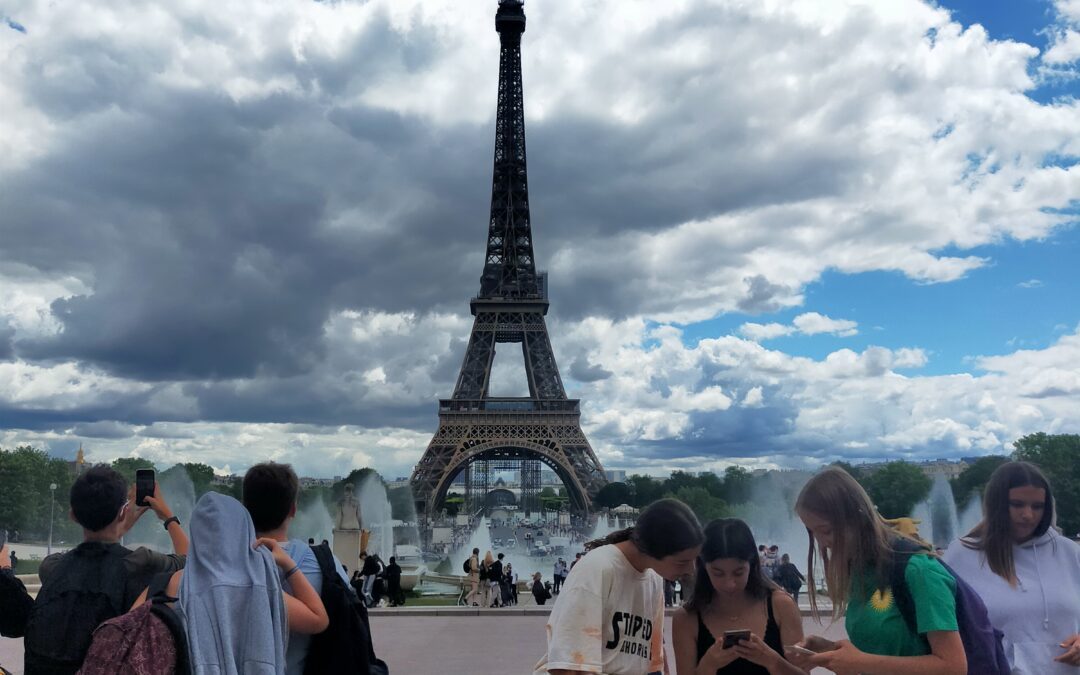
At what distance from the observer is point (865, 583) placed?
11.7 feet

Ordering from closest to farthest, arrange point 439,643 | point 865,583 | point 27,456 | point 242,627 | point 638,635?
point 242,627 < point 865,583 < point 638,635 < point 439,643 < point 27,456

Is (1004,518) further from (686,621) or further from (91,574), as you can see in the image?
(91,574)

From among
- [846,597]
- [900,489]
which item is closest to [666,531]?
[846,597]

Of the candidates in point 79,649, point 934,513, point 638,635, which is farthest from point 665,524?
point 934,513

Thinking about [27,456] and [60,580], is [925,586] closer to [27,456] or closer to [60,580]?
[60,580]

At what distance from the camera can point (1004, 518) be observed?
4.49 metres

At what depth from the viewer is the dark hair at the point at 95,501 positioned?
13.8ft

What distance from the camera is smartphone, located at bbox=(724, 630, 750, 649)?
153 inches

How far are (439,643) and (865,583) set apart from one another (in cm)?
1143

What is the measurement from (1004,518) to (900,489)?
65150mm

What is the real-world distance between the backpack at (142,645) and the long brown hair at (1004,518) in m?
3.56

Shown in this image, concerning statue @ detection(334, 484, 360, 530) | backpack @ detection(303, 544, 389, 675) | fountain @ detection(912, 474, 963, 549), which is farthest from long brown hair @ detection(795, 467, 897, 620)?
fountain @ detection(912, 474, 963, 549)

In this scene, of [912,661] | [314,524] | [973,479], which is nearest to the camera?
[912,661]

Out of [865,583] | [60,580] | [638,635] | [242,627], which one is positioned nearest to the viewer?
[242,627]
